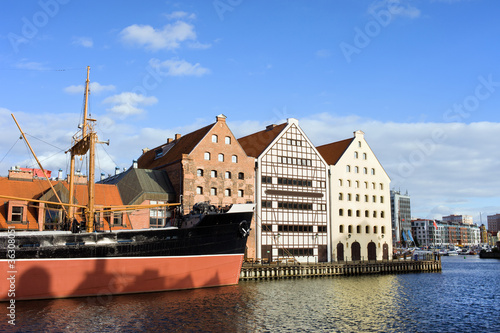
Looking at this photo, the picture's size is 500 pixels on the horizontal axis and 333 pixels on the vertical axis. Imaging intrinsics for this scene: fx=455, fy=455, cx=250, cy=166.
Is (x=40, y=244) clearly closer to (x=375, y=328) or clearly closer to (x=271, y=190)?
(x=375, y=328)

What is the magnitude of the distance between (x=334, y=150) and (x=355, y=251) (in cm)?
1624

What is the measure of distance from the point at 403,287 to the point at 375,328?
21.9 meters

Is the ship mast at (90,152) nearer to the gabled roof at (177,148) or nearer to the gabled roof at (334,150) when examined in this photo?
the gabled roof at (177,148)

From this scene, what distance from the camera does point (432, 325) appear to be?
26.8 metres

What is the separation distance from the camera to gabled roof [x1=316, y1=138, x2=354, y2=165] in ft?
231

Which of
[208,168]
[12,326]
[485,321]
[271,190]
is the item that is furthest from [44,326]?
[271,190]

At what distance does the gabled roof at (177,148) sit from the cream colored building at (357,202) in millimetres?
20943

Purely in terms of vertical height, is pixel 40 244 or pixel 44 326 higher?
pixel 40 244

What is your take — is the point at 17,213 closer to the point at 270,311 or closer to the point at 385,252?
the point at 270,311

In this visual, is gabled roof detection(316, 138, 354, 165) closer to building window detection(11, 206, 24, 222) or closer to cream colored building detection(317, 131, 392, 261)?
cream colored building detection(317, 131, 392, 261)

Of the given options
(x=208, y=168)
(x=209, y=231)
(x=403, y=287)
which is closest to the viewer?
(x=209, y=231)

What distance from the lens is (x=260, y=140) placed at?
2628 inches

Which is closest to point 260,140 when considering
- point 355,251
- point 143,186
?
point 143,186

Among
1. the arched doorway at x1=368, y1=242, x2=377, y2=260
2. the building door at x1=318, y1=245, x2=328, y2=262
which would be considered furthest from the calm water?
the arched doorway at x1=368, y1=242, x2=377, y2=260
